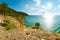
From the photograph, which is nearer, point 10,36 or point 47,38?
point 10,36

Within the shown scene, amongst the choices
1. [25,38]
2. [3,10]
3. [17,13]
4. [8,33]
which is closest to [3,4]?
[3,10]

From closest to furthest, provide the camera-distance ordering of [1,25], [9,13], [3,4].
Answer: [1,25] → [3,4] → [9,13]

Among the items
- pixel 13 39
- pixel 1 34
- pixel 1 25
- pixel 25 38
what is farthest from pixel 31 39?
pixel 1 25

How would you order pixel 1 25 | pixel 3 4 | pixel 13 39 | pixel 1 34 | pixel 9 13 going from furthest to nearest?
pixel 9 13 < pixel 3 4 < pixel 1 25 < pixel 1 34 < pixel 13 39

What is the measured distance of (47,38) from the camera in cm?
1027

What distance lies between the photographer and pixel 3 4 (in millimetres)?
15078

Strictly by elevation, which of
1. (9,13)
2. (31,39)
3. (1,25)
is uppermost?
(9,13)

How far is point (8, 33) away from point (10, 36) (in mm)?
603

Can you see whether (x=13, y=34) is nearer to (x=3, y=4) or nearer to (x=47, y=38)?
(x=47, y=38)

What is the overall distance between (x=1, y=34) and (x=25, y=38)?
156 cm

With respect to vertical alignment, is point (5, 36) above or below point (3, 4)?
below

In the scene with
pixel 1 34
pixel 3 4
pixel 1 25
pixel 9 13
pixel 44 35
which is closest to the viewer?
pixel 1 34

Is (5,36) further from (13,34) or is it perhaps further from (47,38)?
(47,38)

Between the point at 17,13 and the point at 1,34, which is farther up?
the point at 17,13
